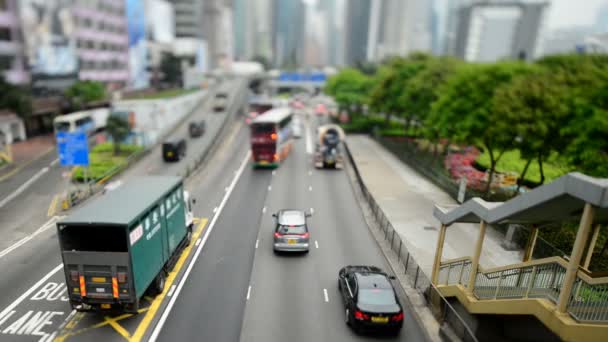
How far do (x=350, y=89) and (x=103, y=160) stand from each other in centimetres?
4308

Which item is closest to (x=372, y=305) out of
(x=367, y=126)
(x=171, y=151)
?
(x=171, y=151)

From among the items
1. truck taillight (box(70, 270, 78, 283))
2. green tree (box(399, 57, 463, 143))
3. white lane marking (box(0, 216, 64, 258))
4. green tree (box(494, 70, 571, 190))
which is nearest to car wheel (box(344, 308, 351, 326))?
truck taillight (box(70, 270, 78, 283))

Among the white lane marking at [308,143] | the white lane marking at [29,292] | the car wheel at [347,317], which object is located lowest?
the white lane marking at [308,143]

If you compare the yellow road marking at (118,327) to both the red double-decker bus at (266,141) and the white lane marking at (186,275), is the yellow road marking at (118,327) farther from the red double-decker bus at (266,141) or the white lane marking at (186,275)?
the red double-decker bus at (266,141)

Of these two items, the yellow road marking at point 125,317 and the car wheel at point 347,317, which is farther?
the car wheel at point 347,317

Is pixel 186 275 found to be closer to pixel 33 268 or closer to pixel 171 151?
pixel 33 268

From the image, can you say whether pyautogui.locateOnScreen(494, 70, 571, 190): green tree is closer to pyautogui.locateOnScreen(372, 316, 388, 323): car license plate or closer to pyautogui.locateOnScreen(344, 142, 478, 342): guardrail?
pyautogui.locateOnScreen(344, 142, 478, 342): guardrail

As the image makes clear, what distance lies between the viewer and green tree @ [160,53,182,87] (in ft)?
316

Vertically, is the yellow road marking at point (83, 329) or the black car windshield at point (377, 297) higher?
the black car windshield at point (377, 297)

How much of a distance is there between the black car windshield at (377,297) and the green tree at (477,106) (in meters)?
16.1

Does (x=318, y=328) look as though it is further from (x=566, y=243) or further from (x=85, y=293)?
(x=566, y=243)

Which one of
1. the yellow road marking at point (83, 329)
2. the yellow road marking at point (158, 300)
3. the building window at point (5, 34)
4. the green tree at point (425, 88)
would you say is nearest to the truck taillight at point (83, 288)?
the yellow road marking at point (83, 329)

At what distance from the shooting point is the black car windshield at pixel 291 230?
1988 cm

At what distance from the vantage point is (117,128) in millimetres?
39875
